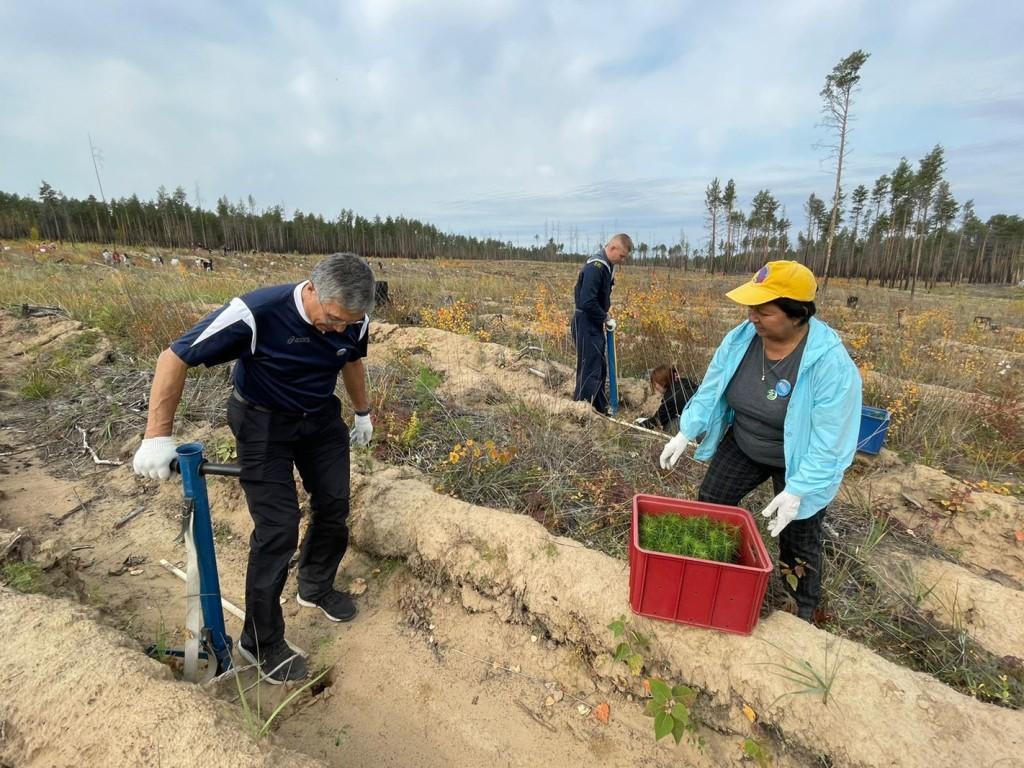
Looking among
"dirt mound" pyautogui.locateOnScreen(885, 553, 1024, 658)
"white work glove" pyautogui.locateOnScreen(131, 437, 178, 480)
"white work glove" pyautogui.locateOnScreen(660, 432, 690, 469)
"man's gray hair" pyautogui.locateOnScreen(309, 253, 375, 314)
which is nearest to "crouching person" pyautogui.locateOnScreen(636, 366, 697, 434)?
"white work glove" pyautogui.locateOnScreen(660, 432, 690, 469)

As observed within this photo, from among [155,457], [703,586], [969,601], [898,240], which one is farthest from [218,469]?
[898,240]

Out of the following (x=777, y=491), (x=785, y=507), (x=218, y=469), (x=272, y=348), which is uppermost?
(x=272, y=348)

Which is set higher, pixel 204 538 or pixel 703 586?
pixel 204 538

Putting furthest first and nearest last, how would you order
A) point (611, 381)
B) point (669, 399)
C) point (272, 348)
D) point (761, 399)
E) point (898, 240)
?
1. point (898, 240)
2. point (611, 381)
3. point (669, 399)
4. point (761, 399)
5. point (272, 348)

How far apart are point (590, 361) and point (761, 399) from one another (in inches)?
117

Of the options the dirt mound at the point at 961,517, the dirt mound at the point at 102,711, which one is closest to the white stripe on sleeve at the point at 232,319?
the dirt mound at the point at 102,711

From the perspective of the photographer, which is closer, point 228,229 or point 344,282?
point 344,282

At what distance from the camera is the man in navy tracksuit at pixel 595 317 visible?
4.87 meters

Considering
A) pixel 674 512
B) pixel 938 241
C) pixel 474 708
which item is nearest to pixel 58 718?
pixel 474 708

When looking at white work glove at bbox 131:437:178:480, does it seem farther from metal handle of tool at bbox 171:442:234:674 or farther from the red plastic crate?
the red plastic crate

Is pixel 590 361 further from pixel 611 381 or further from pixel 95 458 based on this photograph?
pixel 95 458

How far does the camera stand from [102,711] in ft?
4.65

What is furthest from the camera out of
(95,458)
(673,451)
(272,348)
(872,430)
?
(872,430)

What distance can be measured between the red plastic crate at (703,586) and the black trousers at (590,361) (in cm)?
306
